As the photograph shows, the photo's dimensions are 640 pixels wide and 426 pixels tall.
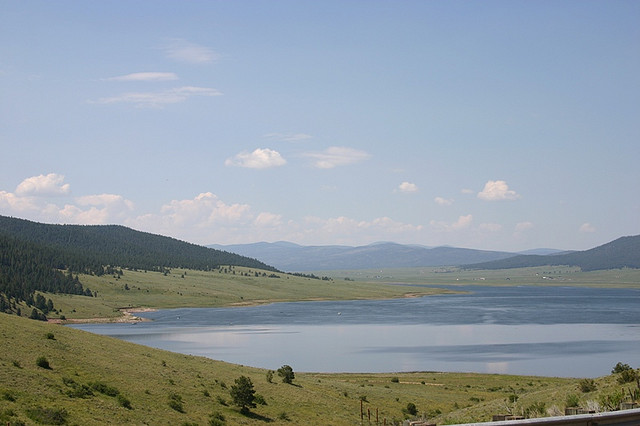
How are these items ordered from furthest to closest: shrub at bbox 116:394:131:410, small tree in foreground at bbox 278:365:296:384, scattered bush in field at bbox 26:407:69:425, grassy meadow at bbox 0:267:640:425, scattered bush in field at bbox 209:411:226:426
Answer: small tree in foreground at bbox 278:365:296:384, scattered bush in field at bbox 209:411:226:426, shrub at bbox 116:394:131:410, grassy meadow at bbox 0:267:640:425, scattered bush in field at bbox 26:407:69:425

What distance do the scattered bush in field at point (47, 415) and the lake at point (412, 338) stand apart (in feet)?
168

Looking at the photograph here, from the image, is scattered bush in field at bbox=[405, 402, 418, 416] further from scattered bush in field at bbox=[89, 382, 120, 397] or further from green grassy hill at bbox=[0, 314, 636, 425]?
scattered bush in field at bbox=[89, 382, 120, 397]

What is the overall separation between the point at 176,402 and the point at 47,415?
995 centimetres

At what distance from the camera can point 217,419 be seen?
1479 inches

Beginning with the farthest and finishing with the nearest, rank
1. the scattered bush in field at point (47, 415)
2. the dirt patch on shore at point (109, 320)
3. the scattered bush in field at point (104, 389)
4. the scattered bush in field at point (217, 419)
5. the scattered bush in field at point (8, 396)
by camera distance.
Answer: the dirt patch on shore at point (109, 320), the scattered bush in field at point (104, 389), the scattered bush in field at point (217, 419), the scattered bush in field at point (8, 396), the scattered bush in field at point (47, 415)

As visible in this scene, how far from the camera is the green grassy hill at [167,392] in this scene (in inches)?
1262

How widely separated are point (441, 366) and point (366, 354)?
1605 centimetres

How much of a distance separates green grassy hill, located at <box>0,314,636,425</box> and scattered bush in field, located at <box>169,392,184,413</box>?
10 centimetres

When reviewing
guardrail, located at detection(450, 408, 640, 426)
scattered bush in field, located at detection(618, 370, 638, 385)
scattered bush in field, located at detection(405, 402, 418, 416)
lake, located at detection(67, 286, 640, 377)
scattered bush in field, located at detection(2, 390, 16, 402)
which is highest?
guardrail, located at detection(450, 408, 640, 426)

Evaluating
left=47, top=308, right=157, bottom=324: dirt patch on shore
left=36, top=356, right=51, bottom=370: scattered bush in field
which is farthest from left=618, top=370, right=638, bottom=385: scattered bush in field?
left=47, top=308, right=157, bottom=324: dirt patch on shore

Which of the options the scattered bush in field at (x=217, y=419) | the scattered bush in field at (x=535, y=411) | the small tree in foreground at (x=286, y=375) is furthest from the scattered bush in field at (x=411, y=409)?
the scattered bush in field at (x=535, y=411)

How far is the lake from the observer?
85.9m

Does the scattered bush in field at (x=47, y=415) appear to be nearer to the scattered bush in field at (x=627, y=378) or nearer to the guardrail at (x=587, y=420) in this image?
the guardrail at (x=587, y=420)

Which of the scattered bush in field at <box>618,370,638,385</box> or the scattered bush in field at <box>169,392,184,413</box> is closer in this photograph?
the scattered bush in field at <box>618,370,638,385</box>
